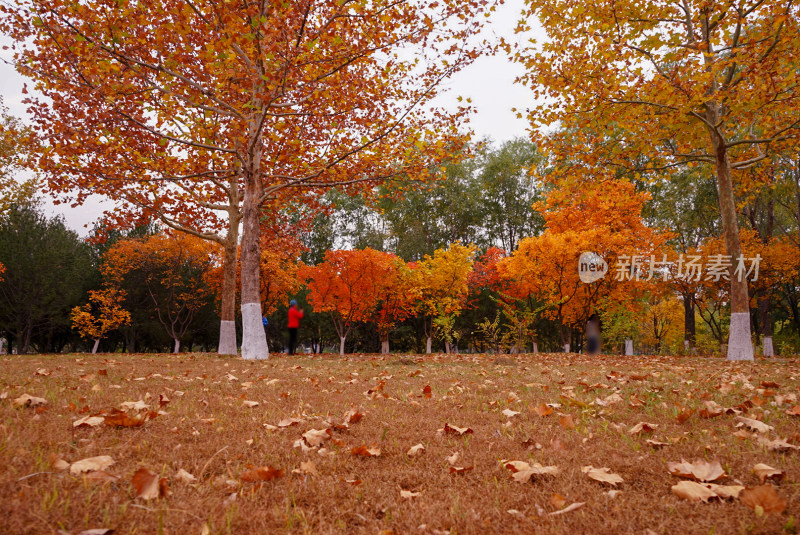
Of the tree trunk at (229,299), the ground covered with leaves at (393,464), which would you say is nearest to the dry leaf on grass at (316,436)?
the ground covered with leaves at (393,464)

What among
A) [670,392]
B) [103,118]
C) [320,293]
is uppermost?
[103,118]

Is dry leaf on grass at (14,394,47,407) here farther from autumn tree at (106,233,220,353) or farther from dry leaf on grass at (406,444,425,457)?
autumn tree at (106,233,220,353)

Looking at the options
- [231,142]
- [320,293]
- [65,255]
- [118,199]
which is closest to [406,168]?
[231,142]

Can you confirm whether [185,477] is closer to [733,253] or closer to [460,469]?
[460,469]

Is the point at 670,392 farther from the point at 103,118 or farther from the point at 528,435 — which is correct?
the point at 103,118

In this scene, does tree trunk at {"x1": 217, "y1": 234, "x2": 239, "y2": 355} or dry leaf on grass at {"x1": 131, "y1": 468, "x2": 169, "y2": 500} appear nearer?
dry leaf on grass at {"x1": 131, "y1": 468, "x2": 169, "y2": 500}

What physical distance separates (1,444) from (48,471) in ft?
1.74

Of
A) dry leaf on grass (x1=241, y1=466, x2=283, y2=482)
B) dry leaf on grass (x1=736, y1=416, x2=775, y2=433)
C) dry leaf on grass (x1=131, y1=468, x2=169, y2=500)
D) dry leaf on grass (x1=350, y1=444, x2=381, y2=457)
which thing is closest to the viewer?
dry leaf on grass (x1=131, y1=468, x2=169, y2=500)

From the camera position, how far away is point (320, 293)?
21875 mm

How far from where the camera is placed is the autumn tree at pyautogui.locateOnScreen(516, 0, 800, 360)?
991 centimetres

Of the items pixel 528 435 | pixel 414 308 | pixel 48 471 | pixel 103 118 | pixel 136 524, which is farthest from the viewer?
pixel 414 308

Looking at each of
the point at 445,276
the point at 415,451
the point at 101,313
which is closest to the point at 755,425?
the point at 415,451

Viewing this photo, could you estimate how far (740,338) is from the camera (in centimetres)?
1174

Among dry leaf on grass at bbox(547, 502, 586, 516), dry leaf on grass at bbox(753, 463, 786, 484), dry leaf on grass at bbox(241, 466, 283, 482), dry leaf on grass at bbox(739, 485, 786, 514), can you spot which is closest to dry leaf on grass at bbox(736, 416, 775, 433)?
dry leaf on grass at bbox(753, 463, 786, 484)
